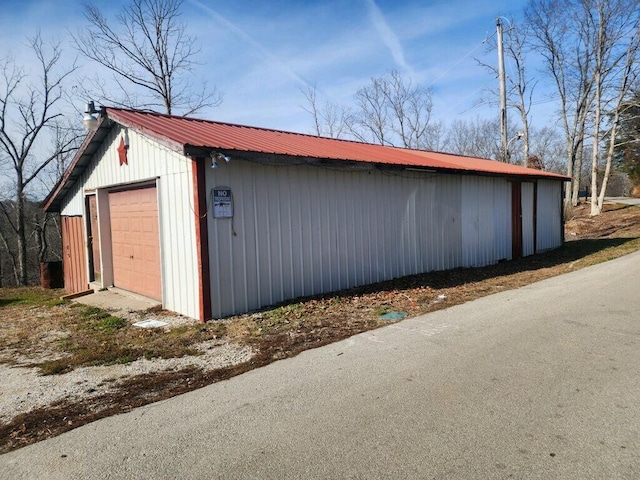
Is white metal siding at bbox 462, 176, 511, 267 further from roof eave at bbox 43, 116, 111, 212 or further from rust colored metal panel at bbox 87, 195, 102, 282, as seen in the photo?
rust colored metal panel at bbox 87, 195, 102, 282

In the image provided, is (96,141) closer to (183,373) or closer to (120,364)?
(120,364)

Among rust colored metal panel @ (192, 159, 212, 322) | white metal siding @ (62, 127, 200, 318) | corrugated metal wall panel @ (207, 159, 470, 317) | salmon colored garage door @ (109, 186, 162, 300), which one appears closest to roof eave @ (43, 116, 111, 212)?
white metal siding @ (62, 127, 200, 318)

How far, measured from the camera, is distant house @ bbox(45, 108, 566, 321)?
6.97m

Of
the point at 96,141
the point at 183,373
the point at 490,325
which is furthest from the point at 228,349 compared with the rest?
the point at 96,141

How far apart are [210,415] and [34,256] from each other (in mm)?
35186

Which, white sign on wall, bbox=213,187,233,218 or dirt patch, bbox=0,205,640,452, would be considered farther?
white sign on wall, bbox=213,187,233,218

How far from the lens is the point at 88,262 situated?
10.9 m

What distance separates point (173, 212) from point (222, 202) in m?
1.07

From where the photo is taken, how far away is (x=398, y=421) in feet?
10.6

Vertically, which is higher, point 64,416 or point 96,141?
point 96,141

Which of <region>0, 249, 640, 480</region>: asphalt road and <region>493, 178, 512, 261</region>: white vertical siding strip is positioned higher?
<region>493, 178, 512, 261</region>: white vertical siding strip

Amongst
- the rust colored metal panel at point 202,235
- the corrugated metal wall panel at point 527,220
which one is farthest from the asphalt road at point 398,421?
the corrugated metal wall panel at point 527,220

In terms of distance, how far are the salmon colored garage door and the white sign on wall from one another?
1.98m

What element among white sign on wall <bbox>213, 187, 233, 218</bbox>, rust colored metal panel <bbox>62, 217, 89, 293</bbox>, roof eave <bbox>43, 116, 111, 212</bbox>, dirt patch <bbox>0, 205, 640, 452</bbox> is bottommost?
dirt patch <bbox>0, 205, 640, 452</bbox>
